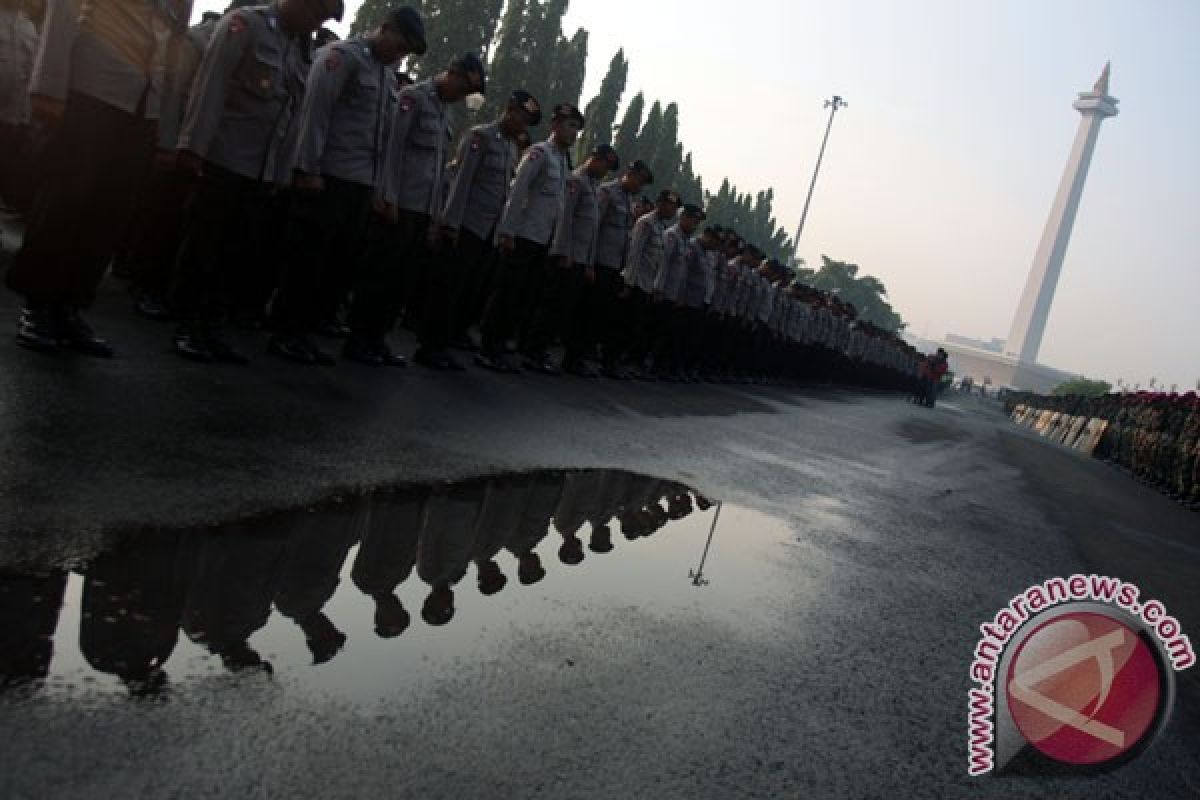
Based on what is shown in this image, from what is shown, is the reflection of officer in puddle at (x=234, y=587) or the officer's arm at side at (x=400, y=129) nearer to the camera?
the reflection of officer in puddle at (x=234, y=587)

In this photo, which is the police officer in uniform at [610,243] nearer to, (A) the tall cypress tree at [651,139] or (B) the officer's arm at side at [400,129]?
(B) the officer's arm at side at [400,129]

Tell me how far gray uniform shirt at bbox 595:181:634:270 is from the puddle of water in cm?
625

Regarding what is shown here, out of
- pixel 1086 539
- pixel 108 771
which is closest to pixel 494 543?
pixel 108 771

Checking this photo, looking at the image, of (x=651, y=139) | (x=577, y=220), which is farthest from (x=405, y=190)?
(x=651, y=139)

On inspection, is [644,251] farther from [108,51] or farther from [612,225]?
[108,51]

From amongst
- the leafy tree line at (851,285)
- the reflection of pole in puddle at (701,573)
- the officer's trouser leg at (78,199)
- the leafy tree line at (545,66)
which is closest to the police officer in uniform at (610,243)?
the officer's trouser leg at (78,199)

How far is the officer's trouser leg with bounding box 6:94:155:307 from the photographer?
412 cm

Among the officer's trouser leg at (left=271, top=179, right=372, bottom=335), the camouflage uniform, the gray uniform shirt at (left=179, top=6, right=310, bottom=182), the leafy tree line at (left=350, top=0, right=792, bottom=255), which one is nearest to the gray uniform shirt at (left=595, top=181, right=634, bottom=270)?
the officer's trouser leg at (left=271, top=179, right=372, bottom=335)

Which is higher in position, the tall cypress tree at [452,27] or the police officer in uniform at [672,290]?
the tall cypress tree at [452,27]

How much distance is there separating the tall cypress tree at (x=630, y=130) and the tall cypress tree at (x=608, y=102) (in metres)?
0.50

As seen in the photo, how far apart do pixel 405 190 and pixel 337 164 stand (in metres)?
0.82

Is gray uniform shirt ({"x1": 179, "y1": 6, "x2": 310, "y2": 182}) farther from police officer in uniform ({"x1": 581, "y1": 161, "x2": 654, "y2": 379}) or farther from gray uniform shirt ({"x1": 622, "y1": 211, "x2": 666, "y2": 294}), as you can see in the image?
gray uniform shirt ({"x1": 622, "y1": 211, "x2": 666, "y2": 294})

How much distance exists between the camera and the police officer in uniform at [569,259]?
29.2 feet

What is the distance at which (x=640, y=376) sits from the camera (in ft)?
38.1
